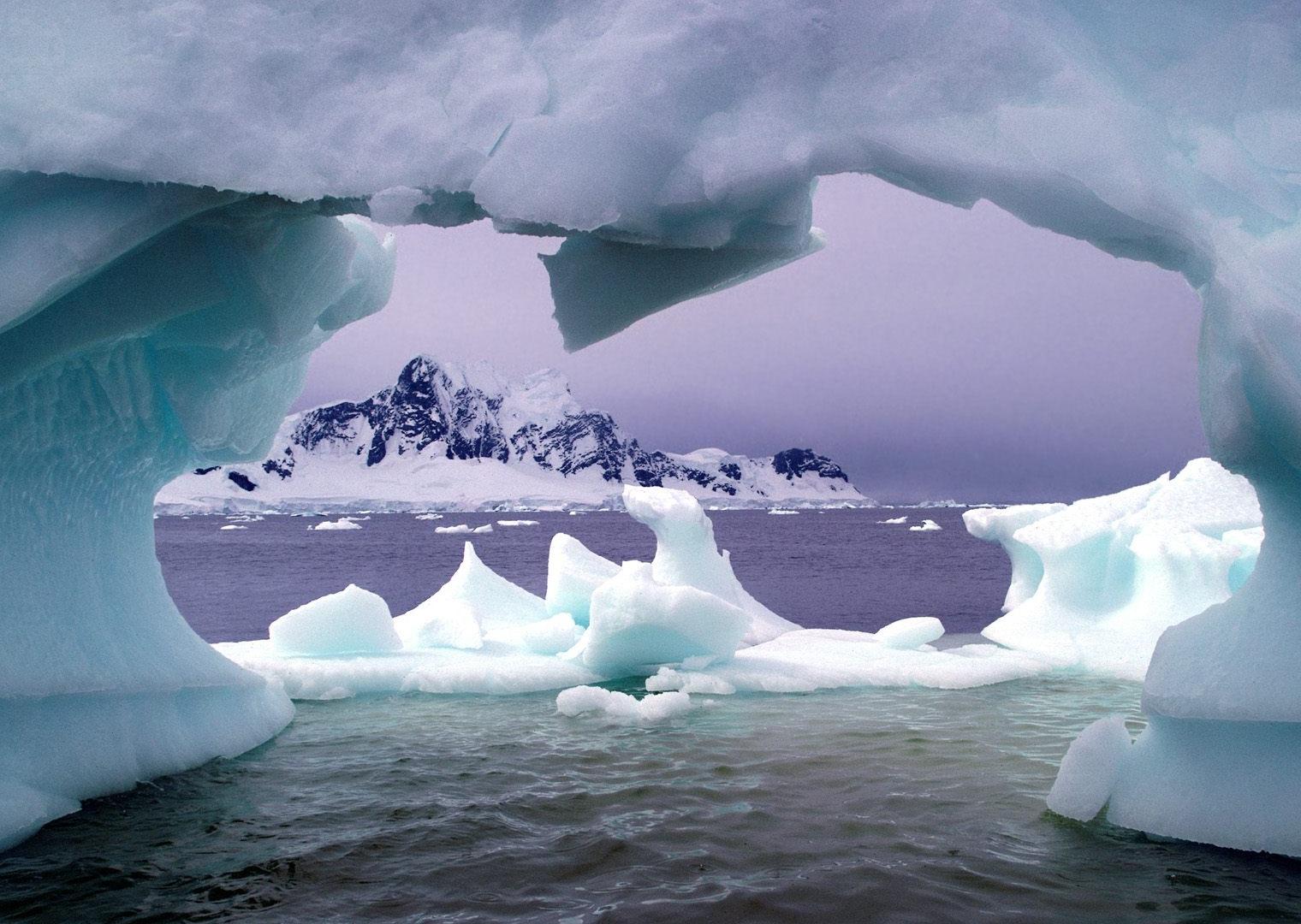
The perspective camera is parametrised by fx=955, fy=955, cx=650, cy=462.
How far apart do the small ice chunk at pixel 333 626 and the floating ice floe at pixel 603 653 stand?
0.7 inches

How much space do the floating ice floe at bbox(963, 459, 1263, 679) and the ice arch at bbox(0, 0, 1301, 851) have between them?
8262 mm

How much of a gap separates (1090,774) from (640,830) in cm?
252

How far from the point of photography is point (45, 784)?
557 centimetres

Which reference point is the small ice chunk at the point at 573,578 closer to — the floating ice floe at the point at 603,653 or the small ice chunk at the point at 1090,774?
the floating ice floe at the point at 603,653

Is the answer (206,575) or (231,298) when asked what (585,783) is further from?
(206,575)

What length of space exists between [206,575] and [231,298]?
108ft

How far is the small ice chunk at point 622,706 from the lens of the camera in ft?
27.6

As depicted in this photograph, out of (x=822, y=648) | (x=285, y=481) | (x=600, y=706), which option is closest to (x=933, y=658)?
(x=822, y=648)

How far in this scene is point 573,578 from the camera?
13.7m

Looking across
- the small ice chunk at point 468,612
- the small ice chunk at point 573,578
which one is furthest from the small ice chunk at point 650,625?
the small ice chunk at point 573,578

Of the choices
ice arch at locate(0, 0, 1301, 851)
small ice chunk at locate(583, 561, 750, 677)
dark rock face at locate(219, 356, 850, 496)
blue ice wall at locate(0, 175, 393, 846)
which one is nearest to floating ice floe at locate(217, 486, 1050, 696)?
small ice chunk at locate(583, 561, 750, 677)

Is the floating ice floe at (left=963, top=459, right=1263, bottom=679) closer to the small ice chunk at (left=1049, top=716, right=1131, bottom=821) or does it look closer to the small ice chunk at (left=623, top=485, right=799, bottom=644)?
the small ice chunk at (left=623, top=485, right=799, bottom=644)

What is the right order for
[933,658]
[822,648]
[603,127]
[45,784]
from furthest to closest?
[822,648], [933,658], [45,784], [603,127]

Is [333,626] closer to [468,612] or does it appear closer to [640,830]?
[468,612]
